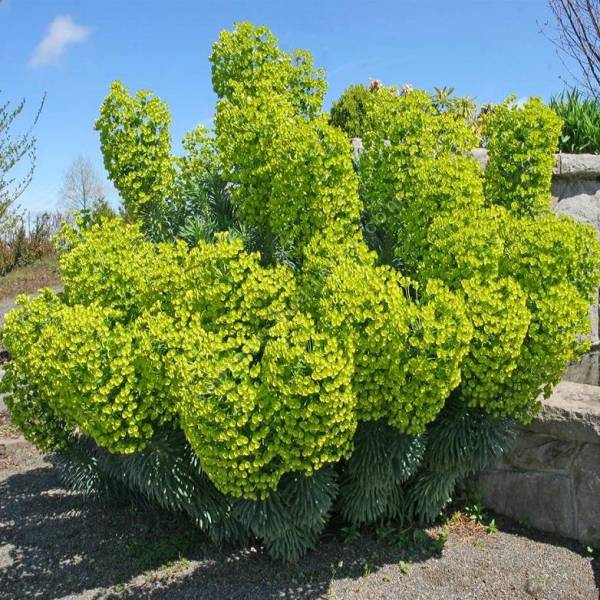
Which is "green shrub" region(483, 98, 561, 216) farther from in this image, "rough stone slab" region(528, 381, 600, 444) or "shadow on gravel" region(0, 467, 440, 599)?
"shadow on gravel" region(0, 467, 440, 599)

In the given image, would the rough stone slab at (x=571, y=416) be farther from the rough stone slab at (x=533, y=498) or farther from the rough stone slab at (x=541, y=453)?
the rough stone slab at (x=533, y=498)

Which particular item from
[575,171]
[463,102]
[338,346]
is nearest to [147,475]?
[338,346]

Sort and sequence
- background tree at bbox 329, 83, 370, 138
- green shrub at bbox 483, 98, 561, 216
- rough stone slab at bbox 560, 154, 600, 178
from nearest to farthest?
green shrub at bbox 483, 98, 561, 216, rough stone slab at bbox 560, 154, 600, 178, background tree at bbox 329, 83, 370, 138

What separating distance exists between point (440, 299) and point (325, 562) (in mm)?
1941

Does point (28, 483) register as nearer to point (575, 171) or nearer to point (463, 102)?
point (575, 171)

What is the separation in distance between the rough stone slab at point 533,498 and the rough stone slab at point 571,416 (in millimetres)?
359

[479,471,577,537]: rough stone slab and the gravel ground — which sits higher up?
[479,471,577,537]: rough stone slab

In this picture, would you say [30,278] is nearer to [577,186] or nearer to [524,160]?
[577,186]

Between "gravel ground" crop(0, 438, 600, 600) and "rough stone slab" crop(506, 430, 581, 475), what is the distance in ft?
1.57

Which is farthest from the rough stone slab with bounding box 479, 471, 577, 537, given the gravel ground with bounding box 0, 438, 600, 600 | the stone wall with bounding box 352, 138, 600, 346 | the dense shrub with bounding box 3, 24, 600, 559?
the stone wall with bounding box 352, 138, 600, 346

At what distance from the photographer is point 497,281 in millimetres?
4426

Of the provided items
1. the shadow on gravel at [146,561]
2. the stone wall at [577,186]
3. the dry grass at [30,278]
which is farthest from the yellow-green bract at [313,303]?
the dry grass at [30,278]

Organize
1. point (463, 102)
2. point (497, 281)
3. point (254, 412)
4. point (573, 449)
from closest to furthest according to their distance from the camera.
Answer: point (254, 412)
point (497, 281)
point (573, 449)
point (463, 102)

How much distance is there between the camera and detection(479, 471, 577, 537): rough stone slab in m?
5.18
